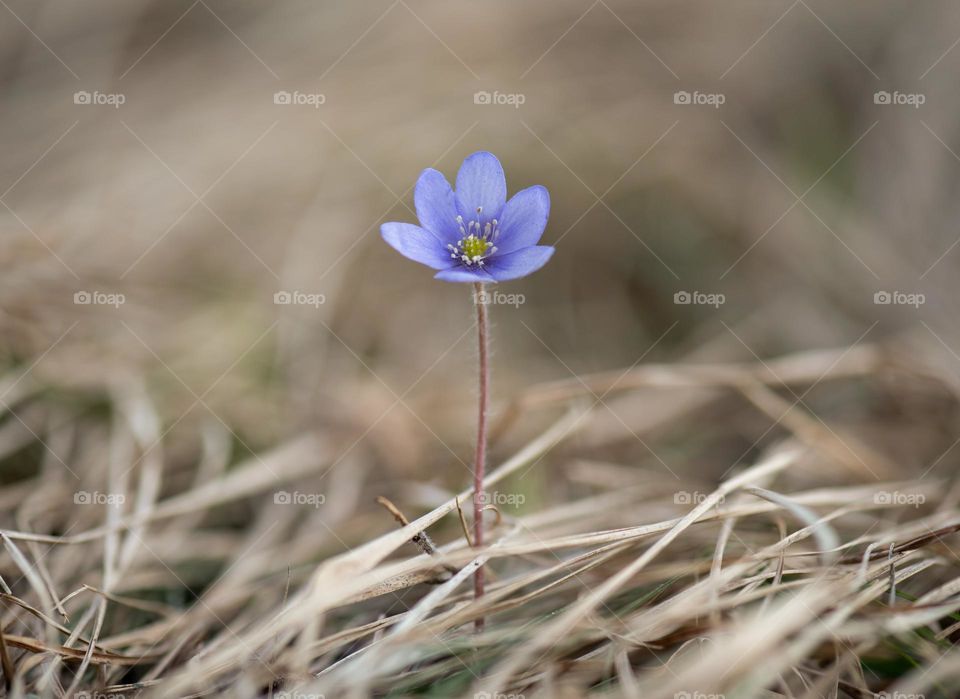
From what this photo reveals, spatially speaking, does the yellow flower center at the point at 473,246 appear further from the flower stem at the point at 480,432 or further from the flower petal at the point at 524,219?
the flower stem at the point at 480,432

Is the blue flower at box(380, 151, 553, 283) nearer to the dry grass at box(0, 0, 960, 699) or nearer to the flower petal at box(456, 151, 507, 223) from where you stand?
the flower petal at box(456, 151, 507, 223)

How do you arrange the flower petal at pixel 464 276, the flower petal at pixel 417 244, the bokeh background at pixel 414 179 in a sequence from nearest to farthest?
the flower petal at pixel 464 276 → the flower petal at pixel 417 244 → the bokeh background at pixel 414 179

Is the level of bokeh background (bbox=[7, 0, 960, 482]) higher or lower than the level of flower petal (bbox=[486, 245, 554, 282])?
higher

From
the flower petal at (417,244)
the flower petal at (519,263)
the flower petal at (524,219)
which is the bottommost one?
the flower petal at (519,263)

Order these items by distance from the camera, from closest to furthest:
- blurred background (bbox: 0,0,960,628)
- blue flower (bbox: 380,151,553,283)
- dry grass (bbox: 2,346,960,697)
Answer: dry grass (bbox: 2,346,960,697) → blue flower (bbox: 380,151,553,283) → blurred background (bbox: 0,0,960,628)

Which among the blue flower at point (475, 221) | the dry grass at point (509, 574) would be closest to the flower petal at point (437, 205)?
the blue flower at point (475, 221)

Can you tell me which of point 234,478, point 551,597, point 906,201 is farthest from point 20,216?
point 906,201

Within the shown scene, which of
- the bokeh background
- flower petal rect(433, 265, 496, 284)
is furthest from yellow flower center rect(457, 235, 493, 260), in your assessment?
the bokeh background

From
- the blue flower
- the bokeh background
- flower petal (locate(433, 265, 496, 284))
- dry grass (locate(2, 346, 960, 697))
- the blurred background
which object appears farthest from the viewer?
the bokeh background
